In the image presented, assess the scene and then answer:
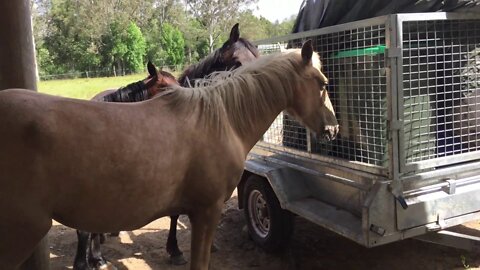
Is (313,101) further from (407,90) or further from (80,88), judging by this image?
(80,88)

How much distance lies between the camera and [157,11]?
1713 inches

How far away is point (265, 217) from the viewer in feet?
13.0

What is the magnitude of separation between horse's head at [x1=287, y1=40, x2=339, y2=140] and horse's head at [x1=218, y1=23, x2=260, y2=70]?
1.35 meters

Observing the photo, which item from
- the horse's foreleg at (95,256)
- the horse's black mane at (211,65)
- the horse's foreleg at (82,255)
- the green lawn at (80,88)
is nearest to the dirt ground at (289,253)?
the horse's foreleg at (95,256)

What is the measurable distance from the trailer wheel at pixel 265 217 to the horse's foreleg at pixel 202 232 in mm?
1264

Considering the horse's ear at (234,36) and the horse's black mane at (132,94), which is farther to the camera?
the horse's ear at (234,36)

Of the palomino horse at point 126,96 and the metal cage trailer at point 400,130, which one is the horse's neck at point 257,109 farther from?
the palomino horse at point 126,96

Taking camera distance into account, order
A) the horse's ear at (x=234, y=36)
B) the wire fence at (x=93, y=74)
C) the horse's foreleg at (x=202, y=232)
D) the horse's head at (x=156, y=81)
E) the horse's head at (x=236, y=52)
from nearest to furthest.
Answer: the horse's foreleg at (x=202, y=232), the horse's head at (x=156, y=81), the horse's head at (x=236, y=52), the horse's ear at (x=234, y=36), the wire fence at (x=93, y=74)

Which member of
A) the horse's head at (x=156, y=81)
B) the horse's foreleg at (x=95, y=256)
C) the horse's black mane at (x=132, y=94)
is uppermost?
the horse's head at (x=156, y=81)

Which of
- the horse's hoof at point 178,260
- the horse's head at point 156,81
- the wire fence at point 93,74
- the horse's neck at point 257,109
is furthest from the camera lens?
the wire fence at point 93,74

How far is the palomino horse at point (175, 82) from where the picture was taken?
3588 mm

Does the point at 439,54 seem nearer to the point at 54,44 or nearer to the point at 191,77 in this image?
the point at 191,77

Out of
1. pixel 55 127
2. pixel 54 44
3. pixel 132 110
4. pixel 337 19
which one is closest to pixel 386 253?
pixel 337 19

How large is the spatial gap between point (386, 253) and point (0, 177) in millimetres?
3195
